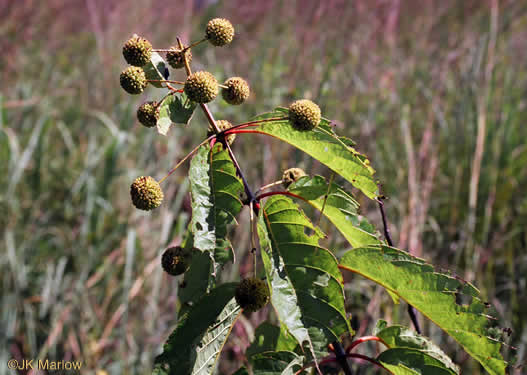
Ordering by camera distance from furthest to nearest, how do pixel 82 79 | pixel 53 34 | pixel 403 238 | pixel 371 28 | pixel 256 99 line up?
pixel 53 34, pixel 82 79, pixel 371 28, pixel 256 99, pixel 403 238

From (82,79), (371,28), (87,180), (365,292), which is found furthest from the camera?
(82,79)

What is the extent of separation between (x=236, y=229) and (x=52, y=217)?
1.61 meters

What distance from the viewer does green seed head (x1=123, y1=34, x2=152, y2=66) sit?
34.9 inches

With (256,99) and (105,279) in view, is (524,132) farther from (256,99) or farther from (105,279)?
→ (105,279)

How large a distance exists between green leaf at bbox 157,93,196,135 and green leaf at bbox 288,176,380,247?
10.2 inches

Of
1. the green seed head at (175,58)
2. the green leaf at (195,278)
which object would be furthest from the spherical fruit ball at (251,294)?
the green seed head at (175,58)

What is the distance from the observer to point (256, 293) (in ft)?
2.82

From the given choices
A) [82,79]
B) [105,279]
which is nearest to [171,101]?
[105,279]

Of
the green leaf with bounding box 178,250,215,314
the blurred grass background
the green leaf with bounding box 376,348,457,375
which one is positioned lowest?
the green leaf with bounding box 376,348,457,375

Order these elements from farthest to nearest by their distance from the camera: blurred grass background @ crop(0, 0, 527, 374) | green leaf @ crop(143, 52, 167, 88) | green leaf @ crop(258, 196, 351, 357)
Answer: blurred grass background @ crop(0, 0, 527, 374), green leaf @ crop(143, 52, 167, 88), green leaf @ crop(258, 196, 351, 357)

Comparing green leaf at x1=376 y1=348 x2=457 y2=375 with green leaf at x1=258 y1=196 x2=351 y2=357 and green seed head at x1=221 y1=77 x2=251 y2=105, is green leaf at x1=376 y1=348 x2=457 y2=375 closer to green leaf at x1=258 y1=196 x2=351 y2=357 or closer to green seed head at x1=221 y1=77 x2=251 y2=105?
green leaf at x1=258 y1=196 x2=351 y2=357

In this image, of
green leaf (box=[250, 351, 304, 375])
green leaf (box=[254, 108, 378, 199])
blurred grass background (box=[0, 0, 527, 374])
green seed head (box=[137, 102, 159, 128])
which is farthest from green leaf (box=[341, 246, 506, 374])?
blurred grass background (box=[0, 0, 527, 374])

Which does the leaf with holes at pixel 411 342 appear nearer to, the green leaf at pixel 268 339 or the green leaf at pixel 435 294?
the green leaf at pixel 435 294

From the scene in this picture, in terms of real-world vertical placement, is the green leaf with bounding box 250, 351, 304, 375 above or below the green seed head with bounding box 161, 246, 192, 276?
below
